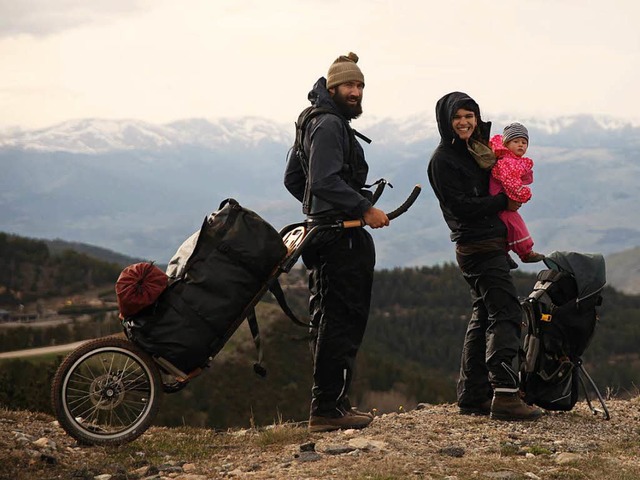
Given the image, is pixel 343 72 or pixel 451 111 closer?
pixel 343 72

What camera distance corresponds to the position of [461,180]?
7945mm

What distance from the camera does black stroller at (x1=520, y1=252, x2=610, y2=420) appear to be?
829 cm

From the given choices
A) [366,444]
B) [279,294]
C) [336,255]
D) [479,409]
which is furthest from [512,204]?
[366,444]

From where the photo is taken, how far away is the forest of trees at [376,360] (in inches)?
1994

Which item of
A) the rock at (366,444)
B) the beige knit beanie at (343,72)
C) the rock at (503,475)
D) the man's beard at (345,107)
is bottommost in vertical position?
the rock at (503,475)

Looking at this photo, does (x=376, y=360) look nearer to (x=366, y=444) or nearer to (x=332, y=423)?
(x=332, y=423)

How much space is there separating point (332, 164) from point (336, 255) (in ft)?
2.56

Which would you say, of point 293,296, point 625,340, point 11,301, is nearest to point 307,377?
point 293,296

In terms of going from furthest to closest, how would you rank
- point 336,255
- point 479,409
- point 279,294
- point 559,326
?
point 479,409
point 559,326
point 336,255
point 279,294

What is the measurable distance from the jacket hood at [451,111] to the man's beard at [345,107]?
0.79m

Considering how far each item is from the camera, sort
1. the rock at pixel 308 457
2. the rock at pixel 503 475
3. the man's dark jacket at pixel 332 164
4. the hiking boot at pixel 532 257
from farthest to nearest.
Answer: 1. the hiking boot at pixel 532 257
2. the man's dark jacket at pixel 332 164
3. the rock at pixel 308 457
4. the rock at pixel 503 475

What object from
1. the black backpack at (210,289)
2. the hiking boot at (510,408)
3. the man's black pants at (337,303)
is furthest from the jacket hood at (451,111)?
the hiking boot at (510,408)

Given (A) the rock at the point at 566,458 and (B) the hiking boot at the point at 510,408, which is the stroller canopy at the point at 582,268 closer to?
(B) the hiking boot at the point at 510,408

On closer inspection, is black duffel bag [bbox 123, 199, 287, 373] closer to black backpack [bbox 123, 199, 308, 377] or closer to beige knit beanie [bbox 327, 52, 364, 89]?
black backpack [bbox 123, 199, 308, 377]
